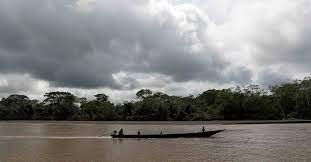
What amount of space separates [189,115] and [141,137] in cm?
6143

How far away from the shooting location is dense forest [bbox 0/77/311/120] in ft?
340

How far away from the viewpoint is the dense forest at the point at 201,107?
104 m

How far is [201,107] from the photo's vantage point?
11481 centimetres

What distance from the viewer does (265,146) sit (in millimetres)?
37156

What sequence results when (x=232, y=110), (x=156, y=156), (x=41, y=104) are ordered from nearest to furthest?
(x=156, y=156) < (x=232, y=110) < (x=41, y=104)

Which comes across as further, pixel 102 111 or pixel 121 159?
pixel 102 111

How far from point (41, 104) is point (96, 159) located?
11513 centimetres

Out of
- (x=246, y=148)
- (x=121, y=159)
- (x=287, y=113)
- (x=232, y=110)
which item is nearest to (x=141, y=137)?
(x=246, y=148)

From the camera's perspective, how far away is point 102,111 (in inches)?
4852

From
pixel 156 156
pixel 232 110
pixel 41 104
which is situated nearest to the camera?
pixel 156 156

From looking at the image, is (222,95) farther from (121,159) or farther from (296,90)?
(121,159)

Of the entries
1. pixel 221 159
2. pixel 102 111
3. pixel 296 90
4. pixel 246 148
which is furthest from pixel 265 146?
pixel 102 111

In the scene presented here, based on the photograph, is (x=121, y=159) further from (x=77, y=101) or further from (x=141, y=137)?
(x=77, y=101)

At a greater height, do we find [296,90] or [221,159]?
[296,90]
